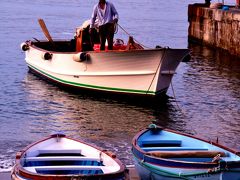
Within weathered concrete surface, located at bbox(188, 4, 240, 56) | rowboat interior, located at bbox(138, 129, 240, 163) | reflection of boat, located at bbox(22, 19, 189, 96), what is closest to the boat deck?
rowboat interior, located at bbox(138, 129, 240, 163)

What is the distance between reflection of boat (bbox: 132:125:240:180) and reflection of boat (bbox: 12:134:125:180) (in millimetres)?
533

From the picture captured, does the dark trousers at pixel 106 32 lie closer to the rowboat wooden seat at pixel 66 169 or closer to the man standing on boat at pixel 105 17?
the man standing on boat at pixel 105 17

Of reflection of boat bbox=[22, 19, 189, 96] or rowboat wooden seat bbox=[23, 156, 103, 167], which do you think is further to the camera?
reflection of boat bbox=[22, 19, 189, 96]

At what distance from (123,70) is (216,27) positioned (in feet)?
47.7

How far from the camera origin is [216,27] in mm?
29953

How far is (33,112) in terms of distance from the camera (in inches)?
615

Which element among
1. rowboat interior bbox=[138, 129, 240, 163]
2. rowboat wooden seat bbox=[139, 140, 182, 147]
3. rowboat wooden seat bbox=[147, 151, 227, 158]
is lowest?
rowboat wooden seat bbox=[139, 140, 182, 147]

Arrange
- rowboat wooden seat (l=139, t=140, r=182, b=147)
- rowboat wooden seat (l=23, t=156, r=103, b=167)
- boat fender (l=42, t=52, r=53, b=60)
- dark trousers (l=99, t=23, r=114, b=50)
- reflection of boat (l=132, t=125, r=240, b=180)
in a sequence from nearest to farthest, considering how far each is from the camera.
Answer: reflection of boat (l=132, t=125, r=240, b=180) → rowboat wooden seat (l=23, t=156, r=103, b=167) → rowboat wooden seat (l=139, t=140, r=182, b=147) → dark trousers (l=99, t=23, r=114, b=50) → boat fender (l=42, t=52, r=53, b=60)

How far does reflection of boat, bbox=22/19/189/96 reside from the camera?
15797 millimetres

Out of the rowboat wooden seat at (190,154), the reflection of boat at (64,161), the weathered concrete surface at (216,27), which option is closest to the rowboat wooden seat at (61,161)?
the reflection of boat at (64,161)

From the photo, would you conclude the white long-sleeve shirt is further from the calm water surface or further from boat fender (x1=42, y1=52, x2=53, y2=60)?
boat fender (x1=42, y1=52, x2=53, y2=60)

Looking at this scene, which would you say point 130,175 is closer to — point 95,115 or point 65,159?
point 65,159

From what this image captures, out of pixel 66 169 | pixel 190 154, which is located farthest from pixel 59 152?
pixel 190 154

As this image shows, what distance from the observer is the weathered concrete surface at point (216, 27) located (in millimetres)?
26906
